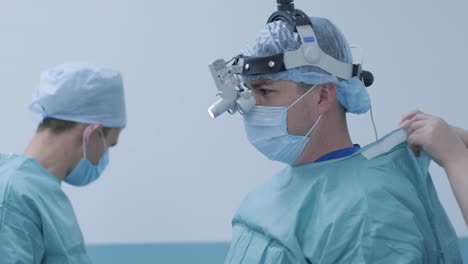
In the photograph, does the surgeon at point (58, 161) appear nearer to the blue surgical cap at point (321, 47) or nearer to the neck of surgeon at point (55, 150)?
the neck of surgeon at point (55, 150)

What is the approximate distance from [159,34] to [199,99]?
0.27m

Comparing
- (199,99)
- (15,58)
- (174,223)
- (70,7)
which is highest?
(70,7)

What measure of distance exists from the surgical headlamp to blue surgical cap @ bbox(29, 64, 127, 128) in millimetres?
466

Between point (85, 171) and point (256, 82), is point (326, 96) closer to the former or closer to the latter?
point (256, 82)

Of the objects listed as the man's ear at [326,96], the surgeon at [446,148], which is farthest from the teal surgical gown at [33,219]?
the surgeon at [446,148]

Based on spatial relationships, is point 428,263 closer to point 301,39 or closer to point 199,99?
point 301,39

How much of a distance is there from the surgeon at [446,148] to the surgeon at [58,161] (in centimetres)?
79

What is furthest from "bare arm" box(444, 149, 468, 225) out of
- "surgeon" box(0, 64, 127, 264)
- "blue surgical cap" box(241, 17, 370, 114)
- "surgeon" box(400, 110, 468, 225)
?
"surgeon" box(0, 64, 127, 264)

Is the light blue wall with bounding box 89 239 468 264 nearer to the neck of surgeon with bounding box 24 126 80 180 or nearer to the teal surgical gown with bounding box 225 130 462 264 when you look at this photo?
the neck of surgeon with bounding box 24 126 80 180

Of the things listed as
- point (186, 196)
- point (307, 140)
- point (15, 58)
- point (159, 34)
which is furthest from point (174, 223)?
point (307, 140)

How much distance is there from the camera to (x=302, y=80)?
4.15 feet

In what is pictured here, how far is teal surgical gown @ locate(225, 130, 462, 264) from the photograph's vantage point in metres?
1.15

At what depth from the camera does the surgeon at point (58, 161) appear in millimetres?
1480

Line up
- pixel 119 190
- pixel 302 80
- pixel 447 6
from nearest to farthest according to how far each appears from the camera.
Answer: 1. pixel 302 80
2. pixel 447 6
3. pixel 119 190
